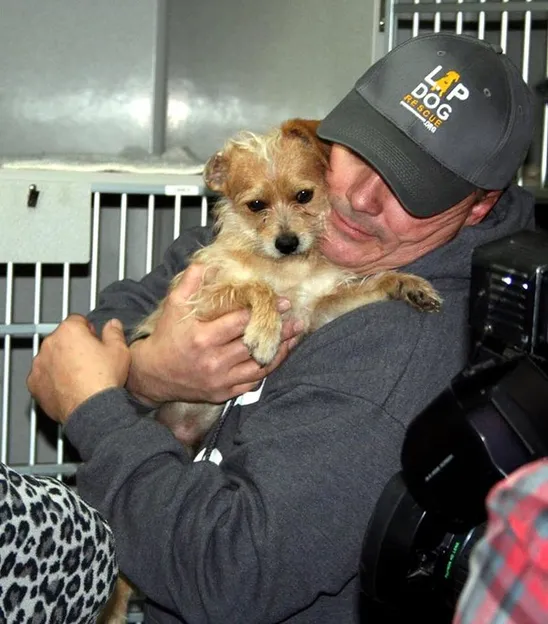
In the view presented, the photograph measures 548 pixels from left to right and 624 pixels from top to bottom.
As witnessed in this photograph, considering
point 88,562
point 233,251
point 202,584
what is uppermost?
point 233,251

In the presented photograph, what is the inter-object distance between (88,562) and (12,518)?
4.7 inches

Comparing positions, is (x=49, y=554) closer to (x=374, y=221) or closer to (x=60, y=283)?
(x=374, y=221)

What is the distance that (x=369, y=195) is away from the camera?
1.85 m

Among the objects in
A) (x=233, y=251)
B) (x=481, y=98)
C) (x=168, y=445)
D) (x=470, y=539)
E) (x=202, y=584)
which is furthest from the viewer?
(x=233, y=251)

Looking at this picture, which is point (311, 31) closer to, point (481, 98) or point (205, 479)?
point (481, 98)

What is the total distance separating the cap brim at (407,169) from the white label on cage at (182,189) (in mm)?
784

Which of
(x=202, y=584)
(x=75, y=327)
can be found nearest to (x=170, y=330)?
(x=75, y=327)

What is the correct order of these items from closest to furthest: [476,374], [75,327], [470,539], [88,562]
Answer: [476,374], [88,562], [470,539], [75,327]

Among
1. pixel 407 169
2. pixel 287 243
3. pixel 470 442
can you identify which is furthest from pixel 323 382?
pixel 470 442

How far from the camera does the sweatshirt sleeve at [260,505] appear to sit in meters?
1.51

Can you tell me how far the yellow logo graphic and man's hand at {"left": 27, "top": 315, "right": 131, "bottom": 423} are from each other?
2.49ft

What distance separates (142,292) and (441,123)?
2.96 ft

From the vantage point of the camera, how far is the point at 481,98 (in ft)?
5.70

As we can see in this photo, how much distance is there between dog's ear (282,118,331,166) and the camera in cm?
226
